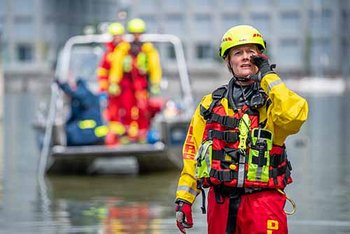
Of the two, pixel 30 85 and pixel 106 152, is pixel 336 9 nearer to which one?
pixel 30 85

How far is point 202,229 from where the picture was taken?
35.0 ft

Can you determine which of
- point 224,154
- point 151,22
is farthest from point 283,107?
point 151,22

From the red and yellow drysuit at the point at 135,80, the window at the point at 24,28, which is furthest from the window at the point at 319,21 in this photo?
the red and yellow drysuit at the point at 135,80

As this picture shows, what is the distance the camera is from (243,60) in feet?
20.7

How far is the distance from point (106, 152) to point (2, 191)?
191 centimetres

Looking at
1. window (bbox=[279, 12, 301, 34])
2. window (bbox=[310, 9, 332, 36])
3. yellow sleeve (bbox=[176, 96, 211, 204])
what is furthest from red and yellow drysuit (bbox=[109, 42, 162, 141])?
window (bbox=[310, 9, 332, 36])

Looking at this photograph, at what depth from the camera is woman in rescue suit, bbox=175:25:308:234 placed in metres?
6.19

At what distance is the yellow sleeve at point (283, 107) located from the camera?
6.03 metres

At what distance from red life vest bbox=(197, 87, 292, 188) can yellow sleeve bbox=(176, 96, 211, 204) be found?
0.08 meters

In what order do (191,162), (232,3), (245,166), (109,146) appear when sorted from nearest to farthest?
(245,166) → (191,162) → (109,146) → (232,3)

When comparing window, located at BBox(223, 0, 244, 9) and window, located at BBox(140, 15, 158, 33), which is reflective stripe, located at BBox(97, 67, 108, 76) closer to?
window, located at BBox(140, 15, 158, 33)

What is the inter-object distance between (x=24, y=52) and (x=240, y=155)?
101898mm

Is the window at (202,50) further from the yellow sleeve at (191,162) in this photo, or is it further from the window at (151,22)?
the yellow sleeve at (191,162)

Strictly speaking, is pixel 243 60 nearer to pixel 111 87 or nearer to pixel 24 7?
pixel 111 87
